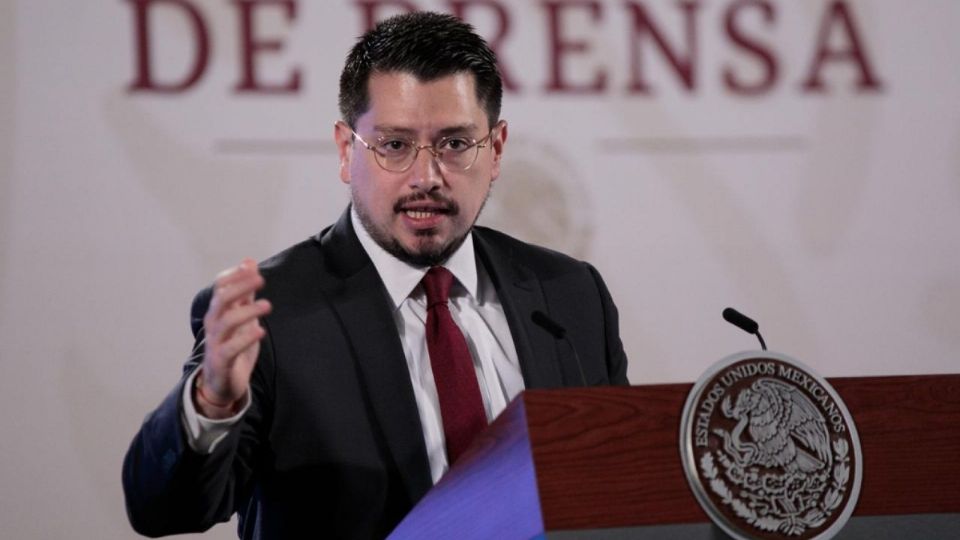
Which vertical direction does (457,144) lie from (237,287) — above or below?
above

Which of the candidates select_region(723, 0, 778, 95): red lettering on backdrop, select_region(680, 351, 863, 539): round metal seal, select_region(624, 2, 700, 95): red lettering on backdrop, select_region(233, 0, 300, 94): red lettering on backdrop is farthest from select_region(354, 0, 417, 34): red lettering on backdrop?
select_region(680, 351, 863, 539): round metal seal

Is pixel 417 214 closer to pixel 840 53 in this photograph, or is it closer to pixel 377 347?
pixel 377 347

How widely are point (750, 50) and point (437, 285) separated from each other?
155 centimetres

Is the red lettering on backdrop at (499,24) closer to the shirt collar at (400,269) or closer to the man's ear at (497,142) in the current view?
the man's ear at (497,142)

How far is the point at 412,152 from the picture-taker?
7.54 ft

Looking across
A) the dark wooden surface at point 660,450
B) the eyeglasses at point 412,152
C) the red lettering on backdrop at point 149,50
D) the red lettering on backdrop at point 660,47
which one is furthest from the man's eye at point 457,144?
the red lettering on backdrop at point 660,47

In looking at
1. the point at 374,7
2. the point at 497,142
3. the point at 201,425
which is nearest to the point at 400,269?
the point at 497,142

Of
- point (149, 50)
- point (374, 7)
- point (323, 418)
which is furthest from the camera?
point (374, 7)

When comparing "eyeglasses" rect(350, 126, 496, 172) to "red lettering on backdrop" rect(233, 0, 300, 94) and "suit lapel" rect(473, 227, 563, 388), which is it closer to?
"suit lapel" rect(473, 227, 563, 388)

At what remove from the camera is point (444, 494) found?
1.75m

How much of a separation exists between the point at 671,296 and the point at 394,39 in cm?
136

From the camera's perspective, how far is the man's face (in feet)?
7.52

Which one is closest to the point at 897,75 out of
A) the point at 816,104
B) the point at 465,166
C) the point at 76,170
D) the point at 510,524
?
the point at 816,104

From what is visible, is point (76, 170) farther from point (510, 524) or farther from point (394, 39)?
point (510, 524)
